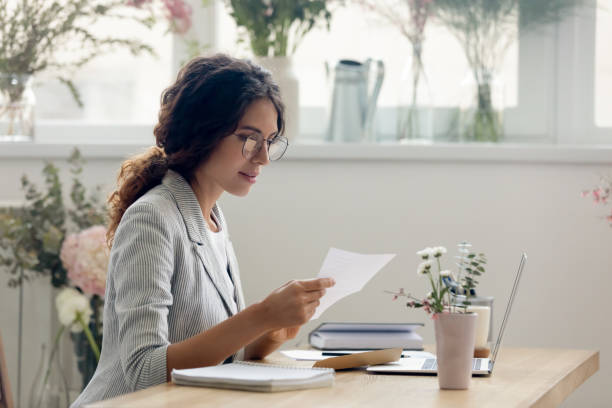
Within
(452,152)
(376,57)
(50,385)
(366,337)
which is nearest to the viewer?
(366,337)

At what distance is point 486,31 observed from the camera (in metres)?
2.77

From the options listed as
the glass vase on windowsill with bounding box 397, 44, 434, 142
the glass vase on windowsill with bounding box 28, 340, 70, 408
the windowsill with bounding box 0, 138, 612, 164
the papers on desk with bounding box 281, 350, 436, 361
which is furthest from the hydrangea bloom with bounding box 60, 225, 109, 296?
the glass vase on windowsill with bounding box 397, 44, 434, 142

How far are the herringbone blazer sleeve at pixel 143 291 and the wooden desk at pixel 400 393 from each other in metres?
0.12

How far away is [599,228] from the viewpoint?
249 cm

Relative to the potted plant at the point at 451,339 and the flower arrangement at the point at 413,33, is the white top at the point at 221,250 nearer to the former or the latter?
the potted plant at the point at 451,339

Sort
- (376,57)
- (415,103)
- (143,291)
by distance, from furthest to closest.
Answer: (376,57) → (415,103) → (143,291)

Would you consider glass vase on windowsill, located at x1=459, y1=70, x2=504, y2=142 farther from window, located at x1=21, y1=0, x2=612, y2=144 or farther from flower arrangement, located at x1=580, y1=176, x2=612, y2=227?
flower arrangement, located at x1=580, y1=176, x2=612, y2=227

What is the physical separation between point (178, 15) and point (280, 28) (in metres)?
0.35

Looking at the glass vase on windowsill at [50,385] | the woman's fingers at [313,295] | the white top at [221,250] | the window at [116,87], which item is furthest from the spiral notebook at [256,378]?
the window at [116,87]

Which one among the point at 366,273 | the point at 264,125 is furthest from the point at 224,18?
the point at 366,273

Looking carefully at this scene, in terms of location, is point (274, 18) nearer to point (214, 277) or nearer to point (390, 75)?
point (390, 75)

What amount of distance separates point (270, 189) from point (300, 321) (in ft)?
3.75

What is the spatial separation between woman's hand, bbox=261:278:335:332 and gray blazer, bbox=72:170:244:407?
7.0 inches

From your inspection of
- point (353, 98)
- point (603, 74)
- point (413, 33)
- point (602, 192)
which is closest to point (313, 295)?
point (602, 192)
